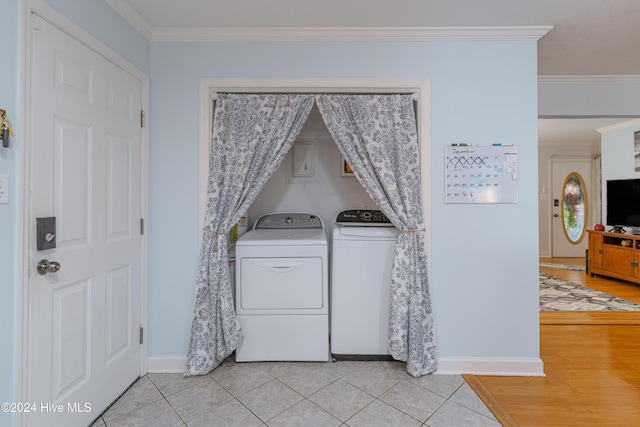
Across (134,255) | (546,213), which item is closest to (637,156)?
(546,213)

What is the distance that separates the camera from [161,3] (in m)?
1.84

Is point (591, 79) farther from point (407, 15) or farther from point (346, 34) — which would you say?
point (346, 34)

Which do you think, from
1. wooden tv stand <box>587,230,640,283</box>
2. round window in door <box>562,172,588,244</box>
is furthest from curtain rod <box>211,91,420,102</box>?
round window in door <box>562,172,588,244</box>

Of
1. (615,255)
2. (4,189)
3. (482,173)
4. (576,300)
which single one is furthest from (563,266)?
(4,189)

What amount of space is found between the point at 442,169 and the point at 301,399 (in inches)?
69.7

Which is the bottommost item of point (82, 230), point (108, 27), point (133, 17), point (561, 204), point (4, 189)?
point (82, 230)

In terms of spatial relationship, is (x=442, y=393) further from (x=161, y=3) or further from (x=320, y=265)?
(x=161, y=3)

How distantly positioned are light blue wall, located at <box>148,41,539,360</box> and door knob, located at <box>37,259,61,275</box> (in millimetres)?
763

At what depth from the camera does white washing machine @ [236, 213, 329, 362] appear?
7.15 ft

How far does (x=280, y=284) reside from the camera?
7.15 ft

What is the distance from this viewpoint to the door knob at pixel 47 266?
134cm

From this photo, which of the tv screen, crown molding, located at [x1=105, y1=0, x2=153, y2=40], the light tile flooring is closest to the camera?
the light tile flooring

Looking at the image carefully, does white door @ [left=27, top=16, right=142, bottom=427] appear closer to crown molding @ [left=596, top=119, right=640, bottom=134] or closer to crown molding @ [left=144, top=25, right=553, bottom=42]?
crown molding @ [left=144, top=25, right=553, bottom=42]

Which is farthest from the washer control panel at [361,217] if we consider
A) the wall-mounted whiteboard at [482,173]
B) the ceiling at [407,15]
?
the ceiling at [407,15]
